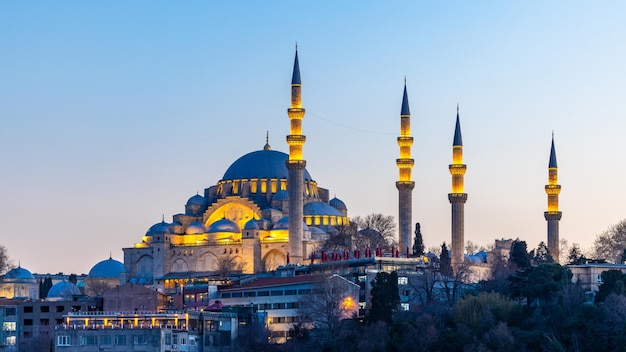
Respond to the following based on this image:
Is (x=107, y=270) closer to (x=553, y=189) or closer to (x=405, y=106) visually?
(x=405, y=106)

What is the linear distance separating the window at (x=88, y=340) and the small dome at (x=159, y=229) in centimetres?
2723

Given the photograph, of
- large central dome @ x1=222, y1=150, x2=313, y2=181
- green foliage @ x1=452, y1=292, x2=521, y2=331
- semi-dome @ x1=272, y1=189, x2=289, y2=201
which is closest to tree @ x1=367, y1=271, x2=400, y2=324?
green foliage @ x1=452, y1=292, x2=521, y2=331

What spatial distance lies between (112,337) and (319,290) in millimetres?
8731

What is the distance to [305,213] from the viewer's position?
90.8m

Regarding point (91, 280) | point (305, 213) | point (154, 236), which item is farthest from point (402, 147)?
point (91, 280)

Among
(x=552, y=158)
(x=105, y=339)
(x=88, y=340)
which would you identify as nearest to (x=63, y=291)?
(x=88, y=340)

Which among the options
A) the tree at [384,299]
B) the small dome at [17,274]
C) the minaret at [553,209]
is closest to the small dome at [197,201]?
the small dome at [17,274]

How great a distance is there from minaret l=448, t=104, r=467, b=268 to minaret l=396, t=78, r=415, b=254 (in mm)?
2390

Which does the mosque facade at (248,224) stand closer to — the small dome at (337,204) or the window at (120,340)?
the small dome at (337,204)

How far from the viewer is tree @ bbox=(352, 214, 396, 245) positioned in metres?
87.8

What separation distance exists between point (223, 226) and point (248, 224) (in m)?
2.42

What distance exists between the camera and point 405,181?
270ft

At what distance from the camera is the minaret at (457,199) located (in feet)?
268

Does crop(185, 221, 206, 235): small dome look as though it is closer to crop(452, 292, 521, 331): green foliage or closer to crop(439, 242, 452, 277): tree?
crop(439, 242, 452, 277): tree
